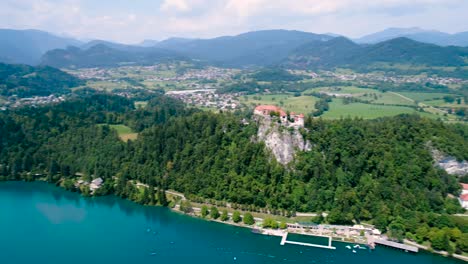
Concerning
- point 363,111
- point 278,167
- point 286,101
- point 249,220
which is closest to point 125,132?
point 278,167

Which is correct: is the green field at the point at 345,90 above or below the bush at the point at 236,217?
above

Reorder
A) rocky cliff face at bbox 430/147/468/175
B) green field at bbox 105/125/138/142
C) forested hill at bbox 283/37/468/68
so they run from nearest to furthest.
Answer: rocky cliff face at bbox 430/147/468/175 → green field at bbox 105/125/138/142 → forested hill at bbox 283/37/468/68

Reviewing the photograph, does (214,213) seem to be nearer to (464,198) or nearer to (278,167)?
(278,167)

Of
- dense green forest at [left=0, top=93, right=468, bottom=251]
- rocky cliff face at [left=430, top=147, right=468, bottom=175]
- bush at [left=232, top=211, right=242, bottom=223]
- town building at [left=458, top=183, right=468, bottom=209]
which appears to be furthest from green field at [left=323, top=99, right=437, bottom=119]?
bush at [left=232, top=211, right=242, bottom=223]

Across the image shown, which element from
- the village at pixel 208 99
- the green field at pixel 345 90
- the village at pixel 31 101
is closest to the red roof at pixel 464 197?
the village at pixel 208 99

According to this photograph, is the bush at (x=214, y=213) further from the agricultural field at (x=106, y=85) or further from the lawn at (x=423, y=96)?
the agricultural field at (x=106, y=85)

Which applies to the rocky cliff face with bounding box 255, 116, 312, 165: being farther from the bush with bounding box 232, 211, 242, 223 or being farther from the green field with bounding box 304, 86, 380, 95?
the green field with bounding box 304, 86, 380, 95

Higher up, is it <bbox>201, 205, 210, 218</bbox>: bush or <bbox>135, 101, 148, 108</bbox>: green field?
<bbox>135, 101, 148, 108</bbox>: green field
